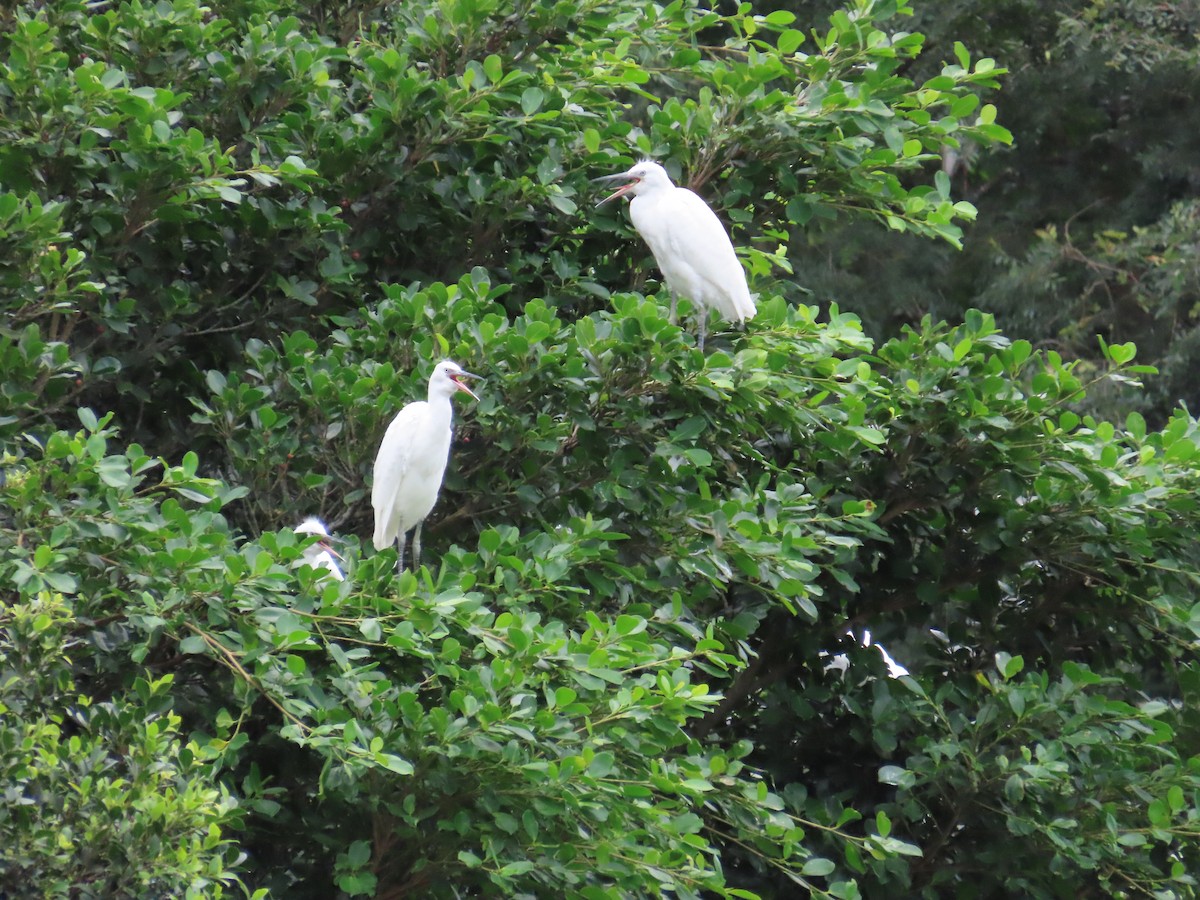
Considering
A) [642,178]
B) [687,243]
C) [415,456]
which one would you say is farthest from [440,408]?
[642,178]

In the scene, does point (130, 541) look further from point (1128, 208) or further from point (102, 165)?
point (1128, 208)

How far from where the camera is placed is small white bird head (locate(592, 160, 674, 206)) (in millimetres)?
5266

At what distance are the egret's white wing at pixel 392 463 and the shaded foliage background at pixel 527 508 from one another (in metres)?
0.12

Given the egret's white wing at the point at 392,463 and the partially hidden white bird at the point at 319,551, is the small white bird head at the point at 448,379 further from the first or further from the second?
the partially hidden white bird at the point at 319,551

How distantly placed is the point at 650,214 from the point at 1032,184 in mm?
9300

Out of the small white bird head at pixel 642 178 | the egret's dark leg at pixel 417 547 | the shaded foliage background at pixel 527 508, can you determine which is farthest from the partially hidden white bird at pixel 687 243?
the egret's dark leg at pixel 417 547

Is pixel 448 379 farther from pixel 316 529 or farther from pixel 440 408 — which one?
pixel 316 529

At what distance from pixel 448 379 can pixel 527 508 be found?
47cm

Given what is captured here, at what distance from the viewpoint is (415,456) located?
15.4ft

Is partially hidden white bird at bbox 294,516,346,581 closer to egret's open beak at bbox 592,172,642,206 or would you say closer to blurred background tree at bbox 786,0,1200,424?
egret's open beak at bbox 592,172,642,206

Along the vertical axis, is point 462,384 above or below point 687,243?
below

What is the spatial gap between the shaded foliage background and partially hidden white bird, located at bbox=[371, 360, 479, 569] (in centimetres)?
11

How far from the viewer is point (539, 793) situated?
3.79m

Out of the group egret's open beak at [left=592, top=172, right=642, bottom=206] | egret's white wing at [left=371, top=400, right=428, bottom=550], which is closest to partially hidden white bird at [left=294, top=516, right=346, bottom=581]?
egret's white wing at [left=371, top=400, right=428, bottom=550]
